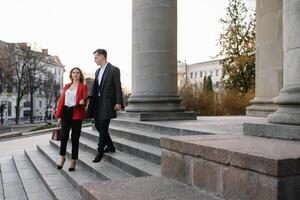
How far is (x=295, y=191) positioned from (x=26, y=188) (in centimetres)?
530

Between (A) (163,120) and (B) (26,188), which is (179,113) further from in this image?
(B) (26,188)

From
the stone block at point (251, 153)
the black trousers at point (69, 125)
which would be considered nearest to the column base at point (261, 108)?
the black trousers at point (69, 125)

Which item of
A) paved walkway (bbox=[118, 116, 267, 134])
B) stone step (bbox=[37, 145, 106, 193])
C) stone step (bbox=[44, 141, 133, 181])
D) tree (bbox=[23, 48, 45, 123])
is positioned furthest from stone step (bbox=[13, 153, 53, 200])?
tree (bbox=[23, 48, 45, 123])

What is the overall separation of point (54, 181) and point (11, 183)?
1.56 metres

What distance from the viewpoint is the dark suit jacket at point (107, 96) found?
6.85m

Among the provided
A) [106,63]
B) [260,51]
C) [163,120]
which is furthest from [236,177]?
[260,51]

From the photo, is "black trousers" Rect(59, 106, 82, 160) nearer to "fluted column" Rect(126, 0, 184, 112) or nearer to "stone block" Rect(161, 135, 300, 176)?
"stone block" Rect(161, 135, 300, 176)

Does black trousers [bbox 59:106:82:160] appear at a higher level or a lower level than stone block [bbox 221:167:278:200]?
higher

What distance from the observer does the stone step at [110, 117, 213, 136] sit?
6.81m

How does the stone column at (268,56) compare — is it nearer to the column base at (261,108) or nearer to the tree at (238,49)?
the column base at (261,108)

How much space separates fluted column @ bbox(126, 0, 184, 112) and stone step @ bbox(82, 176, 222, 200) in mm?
5951

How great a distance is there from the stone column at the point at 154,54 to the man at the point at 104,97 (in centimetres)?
352

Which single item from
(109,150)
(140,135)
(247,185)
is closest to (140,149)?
(109,150)

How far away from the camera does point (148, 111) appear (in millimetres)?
10453
